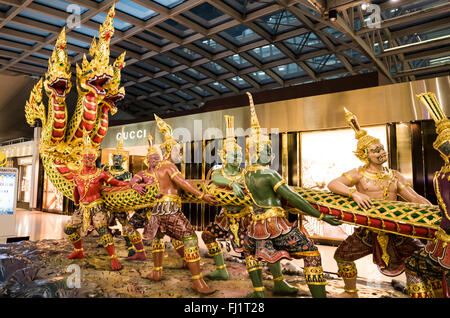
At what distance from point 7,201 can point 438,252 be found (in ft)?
20.5

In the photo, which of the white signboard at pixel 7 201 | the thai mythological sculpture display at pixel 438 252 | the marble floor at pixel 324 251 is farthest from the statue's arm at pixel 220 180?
the white signboard at pixel 7 201

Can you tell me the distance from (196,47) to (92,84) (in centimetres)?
577

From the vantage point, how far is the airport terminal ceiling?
23.7 ft

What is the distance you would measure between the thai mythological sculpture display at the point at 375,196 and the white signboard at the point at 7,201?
5.48 m

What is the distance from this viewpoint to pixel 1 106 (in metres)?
11.0

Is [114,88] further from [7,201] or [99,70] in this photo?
[7,201]

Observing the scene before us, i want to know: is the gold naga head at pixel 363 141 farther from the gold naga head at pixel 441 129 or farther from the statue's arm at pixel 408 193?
the gold naga head at pixel 441 129

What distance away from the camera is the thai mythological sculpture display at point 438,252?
192 centimetres

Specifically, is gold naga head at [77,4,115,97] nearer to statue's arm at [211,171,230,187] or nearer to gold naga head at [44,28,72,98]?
gold naga head at [44,28,72,98]

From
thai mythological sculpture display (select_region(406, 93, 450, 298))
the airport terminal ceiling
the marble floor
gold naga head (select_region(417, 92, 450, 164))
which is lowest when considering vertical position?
the marble floor

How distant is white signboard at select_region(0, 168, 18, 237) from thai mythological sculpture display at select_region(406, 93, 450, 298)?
6.04 metres
